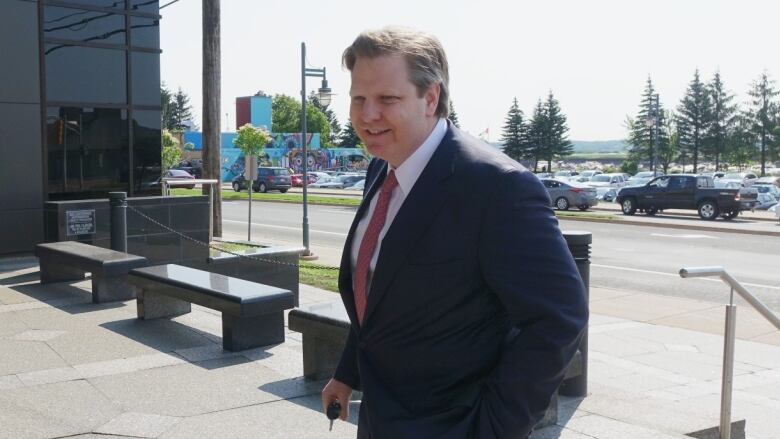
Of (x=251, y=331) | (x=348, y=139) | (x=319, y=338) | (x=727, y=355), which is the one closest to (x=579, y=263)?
(x=727, y=355)

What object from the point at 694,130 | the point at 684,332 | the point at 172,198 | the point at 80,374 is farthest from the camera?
the point at 694,130

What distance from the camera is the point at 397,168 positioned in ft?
7.73

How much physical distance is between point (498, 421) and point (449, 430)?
0.15 m

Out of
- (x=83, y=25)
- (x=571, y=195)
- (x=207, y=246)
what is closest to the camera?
(x=207, y=246)

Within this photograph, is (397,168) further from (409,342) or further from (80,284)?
(80,284)

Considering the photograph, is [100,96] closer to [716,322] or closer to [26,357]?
[26,357]

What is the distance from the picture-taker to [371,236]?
2412 mm

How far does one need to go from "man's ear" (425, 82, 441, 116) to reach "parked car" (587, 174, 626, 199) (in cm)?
4622

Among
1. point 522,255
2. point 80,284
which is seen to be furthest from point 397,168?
point 80,284

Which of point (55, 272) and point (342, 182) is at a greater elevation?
point (55, 272)

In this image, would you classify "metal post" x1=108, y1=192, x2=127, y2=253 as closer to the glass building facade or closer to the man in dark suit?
the glass building facade

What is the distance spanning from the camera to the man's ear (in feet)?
7.46

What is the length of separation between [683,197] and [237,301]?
2711 centimetres

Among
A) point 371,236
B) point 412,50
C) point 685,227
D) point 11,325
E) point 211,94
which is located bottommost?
point 685,227
